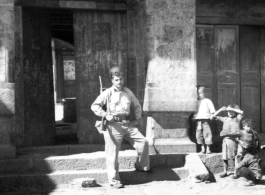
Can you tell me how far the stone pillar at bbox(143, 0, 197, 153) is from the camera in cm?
805

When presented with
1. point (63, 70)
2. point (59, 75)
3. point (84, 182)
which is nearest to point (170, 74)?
point (84, 182)

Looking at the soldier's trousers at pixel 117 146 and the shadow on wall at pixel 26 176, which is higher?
the soldier's trousers at pixel 117 146

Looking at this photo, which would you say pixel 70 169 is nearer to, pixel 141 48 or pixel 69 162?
pixel 69 162

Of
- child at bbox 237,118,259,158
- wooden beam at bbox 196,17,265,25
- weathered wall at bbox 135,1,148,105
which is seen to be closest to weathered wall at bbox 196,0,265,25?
wooden beam at bbox 196,17,265,25

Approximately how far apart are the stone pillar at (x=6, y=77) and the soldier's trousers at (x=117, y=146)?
74.3 inches

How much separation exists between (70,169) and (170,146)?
2.01m

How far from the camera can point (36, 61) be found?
920cm

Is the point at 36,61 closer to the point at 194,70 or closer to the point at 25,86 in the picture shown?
the point at 25,86

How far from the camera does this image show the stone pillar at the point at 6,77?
291 inches

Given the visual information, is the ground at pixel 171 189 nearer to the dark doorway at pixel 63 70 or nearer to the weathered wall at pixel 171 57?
the weathered wall at pixel 171 57

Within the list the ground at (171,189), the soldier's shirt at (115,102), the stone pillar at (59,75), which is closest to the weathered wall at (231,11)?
the soldier's shirt at (115,102)

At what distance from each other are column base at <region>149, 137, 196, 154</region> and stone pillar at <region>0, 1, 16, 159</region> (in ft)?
8.71

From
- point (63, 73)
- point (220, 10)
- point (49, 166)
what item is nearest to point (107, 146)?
point (49, 166)

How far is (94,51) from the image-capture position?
29.3 ft
